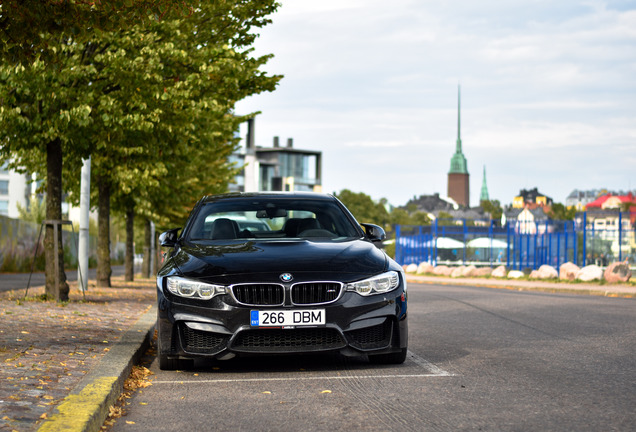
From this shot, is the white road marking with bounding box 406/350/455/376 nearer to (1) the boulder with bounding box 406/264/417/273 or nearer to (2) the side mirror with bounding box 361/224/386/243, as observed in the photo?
(2) the side mirror with bounding box 361/224/386/243

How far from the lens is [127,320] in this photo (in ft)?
37.0

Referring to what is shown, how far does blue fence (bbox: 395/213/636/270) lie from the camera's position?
32875 mm

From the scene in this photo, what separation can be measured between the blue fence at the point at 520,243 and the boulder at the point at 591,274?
3.51 m

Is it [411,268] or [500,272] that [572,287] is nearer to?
[500,272]

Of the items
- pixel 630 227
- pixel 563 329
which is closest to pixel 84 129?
pixel 563 329

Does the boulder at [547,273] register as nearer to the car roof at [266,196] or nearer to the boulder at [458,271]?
the boulder at [458,271]

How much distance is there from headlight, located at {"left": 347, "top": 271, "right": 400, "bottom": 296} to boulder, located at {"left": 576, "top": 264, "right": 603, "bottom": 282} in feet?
71.4

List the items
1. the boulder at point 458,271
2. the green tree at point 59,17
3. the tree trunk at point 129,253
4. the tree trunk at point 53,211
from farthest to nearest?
the boulder at point 458,271
the tree trunk at point 129,253
the tree trunk at point 53,211
the green tree at point 59,17

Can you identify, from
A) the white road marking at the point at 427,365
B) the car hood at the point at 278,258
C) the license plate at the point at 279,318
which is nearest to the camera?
the license plate at the point at 279,318

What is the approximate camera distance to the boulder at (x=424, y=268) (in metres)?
40.4

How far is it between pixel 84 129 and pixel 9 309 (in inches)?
121

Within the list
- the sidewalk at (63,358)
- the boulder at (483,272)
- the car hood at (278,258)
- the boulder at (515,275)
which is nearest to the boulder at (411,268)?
the boulder at (483,272)

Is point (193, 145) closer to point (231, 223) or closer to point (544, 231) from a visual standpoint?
point (231, 223)

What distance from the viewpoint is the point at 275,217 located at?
8.75 meters
